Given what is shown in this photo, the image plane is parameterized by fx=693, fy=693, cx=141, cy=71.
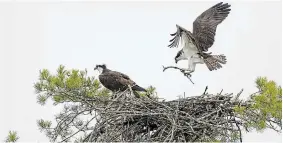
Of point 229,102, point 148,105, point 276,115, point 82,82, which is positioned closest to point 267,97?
point 276,115

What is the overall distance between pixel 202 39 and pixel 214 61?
15.2 inches

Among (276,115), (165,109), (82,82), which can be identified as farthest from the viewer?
(82,82)

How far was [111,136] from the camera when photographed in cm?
634

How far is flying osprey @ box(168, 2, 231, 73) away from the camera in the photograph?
792 cm

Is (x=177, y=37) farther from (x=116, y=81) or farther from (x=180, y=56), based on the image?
(x=116, y=81)

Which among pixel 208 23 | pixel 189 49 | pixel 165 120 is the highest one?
pixel 208 23

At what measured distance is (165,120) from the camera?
655 centimetres

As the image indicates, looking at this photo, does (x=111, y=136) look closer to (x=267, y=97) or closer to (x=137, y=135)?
(x=137, y=135)

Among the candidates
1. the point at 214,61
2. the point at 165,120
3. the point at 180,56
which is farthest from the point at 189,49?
the point at 165,120

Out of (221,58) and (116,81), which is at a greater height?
(221,58)

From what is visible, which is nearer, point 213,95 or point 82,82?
point 213,95

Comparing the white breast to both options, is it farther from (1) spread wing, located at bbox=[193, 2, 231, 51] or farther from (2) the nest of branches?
(2) the nest of branches

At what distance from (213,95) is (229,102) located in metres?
0.17

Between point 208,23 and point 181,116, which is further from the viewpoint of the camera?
point 208,23
